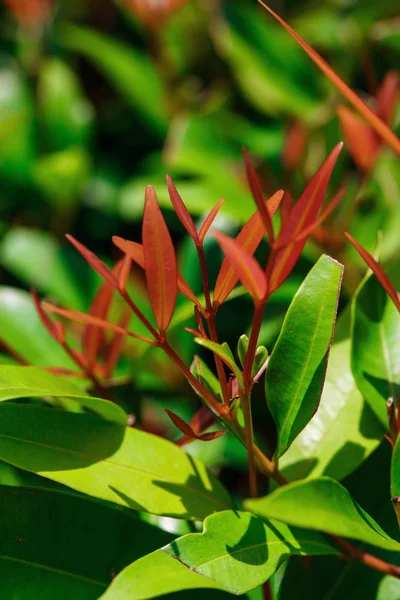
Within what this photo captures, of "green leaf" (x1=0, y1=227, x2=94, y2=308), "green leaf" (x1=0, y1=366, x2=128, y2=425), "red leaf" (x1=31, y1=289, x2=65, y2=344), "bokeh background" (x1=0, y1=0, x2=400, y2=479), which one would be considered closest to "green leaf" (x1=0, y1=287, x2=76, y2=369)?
"bokeh background" (x1=0, y1=0, x2=400, y2=479)

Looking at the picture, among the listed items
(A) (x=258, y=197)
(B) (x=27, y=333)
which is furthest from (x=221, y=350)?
(B) (x=27, y=333)

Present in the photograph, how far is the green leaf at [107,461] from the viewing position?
60cm

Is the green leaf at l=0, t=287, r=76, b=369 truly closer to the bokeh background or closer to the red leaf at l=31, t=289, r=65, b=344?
the bokeh background

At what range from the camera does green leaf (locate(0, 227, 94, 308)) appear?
1.23 metres

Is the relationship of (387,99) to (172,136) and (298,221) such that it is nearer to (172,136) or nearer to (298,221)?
(172,136)

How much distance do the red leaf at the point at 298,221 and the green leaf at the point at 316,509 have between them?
0.49 feet

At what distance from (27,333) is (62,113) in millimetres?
602

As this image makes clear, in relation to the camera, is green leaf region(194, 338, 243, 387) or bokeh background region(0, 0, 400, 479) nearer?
green leaf region(194, 338, 243, 387)

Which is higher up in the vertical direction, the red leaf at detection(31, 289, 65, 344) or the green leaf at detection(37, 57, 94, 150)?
the green leaf at detection(37, 57, 94, 150)

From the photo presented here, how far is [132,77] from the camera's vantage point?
4.84 feet

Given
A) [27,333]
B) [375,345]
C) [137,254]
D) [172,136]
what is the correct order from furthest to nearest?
1. [172,136]
2. [27,333]
3. [375,345]
4. [137,254]

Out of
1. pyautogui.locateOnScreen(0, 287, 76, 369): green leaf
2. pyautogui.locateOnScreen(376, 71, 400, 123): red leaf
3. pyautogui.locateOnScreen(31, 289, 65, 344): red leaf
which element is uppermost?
pyautogui.locateOnScreen(376, 71, 400, 123): red leaf

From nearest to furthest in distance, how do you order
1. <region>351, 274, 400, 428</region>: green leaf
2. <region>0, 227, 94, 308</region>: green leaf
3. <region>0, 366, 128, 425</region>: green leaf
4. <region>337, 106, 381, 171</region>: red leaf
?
<region>0, 366, 128, 425</region>: green leaf
<region>351, 274, 400, 428</region>: green leaf
<region>337, 106, 381, 171</region>: red leaf
<region>0, 227, 94, 308</region>: green leaf

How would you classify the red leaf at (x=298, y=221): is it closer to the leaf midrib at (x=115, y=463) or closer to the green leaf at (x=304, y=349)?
the green leaf at (x=304, y=349)
